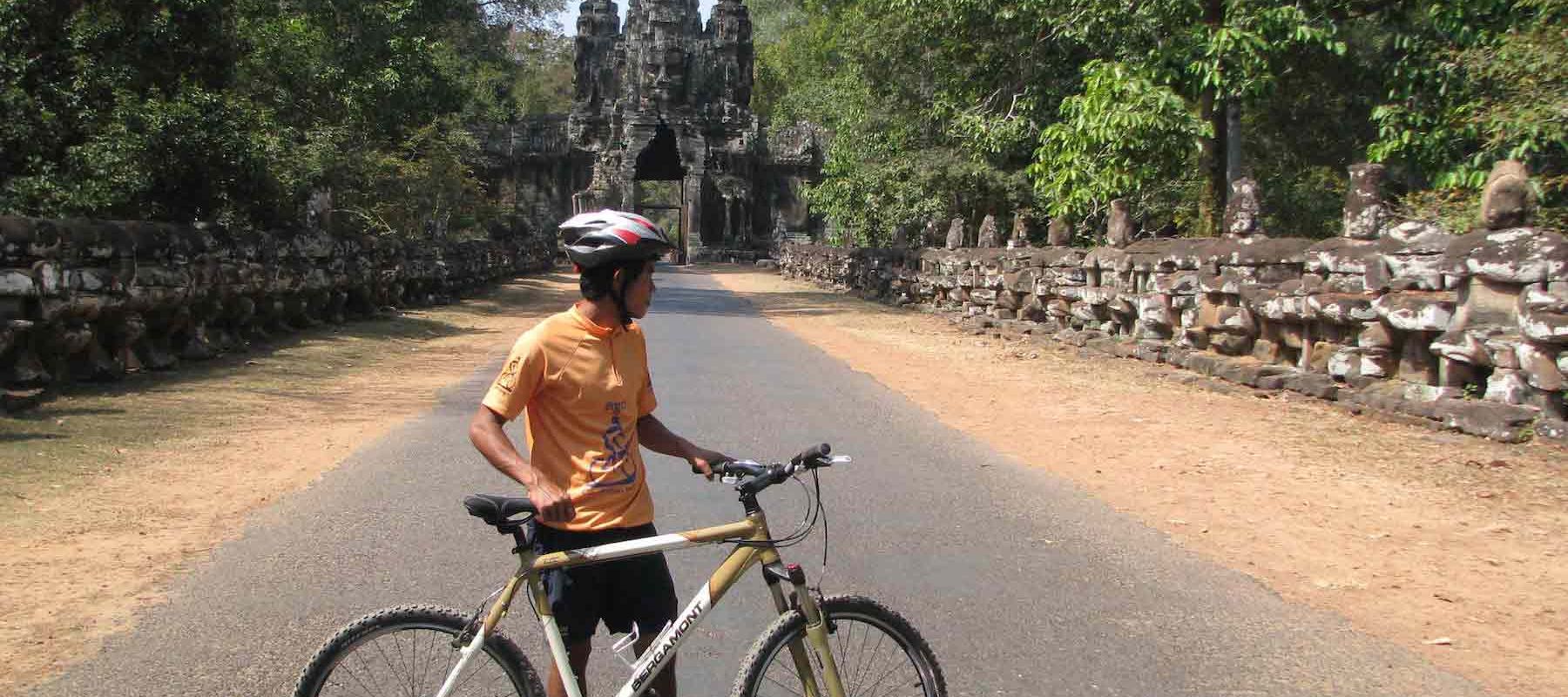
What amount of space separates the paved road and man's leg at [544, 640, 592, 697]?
81 cm

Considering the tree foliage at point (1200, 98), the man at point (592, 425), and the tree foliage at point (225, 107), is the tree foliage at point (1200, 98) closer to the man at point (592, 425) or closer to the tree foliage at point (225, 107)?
the tree foliage at point (225, 107)

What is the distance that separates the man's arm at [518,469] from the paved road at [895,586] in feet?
3.96

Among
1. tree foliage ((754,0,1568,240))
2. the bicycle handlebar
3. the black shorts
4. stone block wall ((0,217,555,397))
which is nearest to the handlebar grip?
the bicycle handlebar

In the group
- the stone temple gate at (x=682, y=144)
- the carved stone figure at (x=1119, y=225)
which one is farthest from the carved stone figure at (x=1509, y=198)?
the stone temple gate at (x=682, y=144)

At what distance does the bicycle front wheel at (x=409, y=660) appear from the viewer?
3.29 meters

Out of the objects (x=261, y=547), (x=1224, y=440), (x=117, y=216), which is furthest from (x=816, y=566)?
(x=117, y=216)

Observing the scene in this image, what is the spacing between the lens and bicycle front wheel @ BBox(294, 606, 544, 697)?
3287 mm

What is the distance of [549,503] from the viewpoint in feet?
10.9

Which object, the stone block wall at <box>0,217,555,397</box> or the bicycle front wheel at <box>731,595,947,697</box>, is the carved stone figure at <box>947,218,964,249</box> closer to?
the stone block wall at <box>0,217,555,397</box>

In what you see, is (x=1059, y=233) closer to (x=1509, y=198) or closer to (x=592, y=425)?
(x=1509, y=198)

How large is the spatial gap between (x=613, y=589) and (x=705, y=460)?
0.42m

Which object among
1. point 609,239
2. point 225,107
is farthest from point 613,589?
point 225,107

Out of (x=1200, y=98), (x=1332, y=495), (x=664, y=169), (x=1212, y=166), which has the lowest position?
(x=1332, y=495)

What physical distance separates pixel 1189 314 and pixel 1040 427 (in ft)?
15.7
